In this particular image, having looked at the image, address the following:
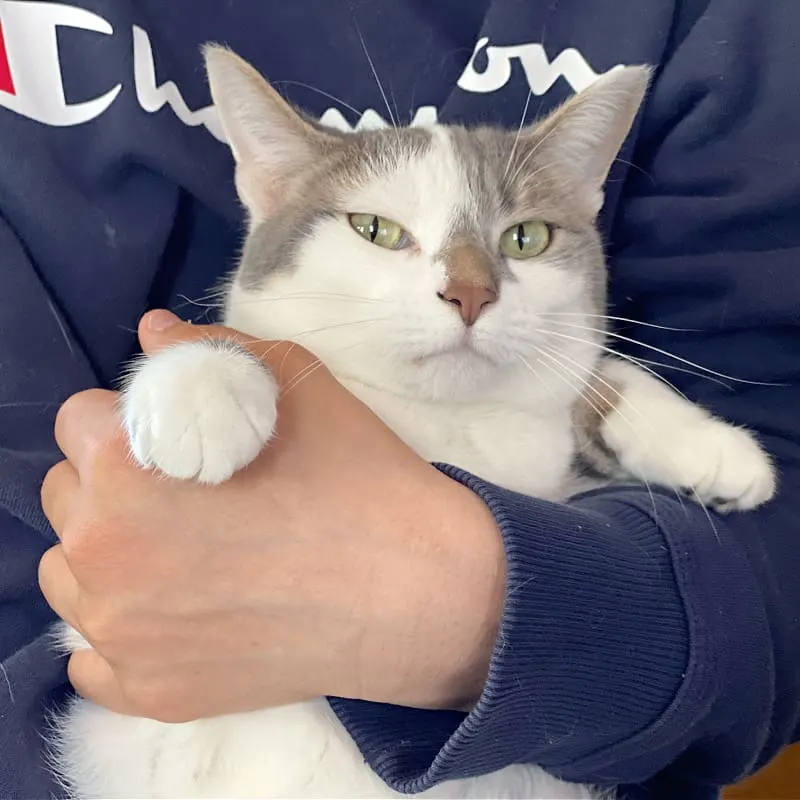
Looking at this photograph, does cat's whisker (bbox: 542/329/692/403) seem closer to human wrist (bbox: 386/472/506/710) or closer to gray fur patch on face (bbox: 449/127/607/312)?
gray fur patch on face (bbox: 449/127/607/312)

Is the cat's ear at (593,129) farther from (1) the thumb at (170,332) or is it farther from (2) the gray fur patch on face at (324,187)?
(1) the thumb at (170,332)

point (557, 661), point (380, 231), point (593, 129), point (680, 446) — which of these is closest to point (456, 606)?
point (557, 661)

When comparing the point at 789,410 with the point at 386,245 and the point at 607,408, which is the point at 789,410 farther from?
the point at 386,245

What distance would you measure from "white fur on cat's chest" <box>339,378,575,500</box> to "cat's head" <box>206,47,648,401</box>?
27 mm

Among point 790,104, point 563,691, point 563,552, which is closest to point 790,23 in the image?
point 790,104

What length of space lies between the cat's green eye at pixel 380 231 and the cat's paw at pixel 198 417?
32 centimetres

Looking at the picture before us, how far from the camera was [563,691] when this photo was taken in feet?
2.49

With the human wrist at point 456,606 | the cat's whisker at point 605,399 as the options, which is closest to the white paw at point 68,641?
the human wrist at point 456,606

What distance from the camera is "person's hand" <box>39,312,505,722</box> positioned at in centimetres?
75

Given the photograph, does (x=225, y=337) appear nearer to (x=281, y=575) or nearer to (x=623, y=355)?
(x=281, y=575)

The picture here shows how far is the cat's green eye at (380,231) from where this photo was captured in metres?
0.97

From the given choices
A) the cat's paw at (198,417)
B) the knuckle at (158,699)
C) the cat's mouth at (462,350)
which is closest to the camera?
the cat's paw at (198,417)

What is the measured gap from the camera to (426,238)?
953 mm

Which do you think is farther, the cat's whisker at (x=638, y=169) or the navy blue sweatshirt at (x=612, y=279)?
the cat's whisker at (x=638, y=169)
